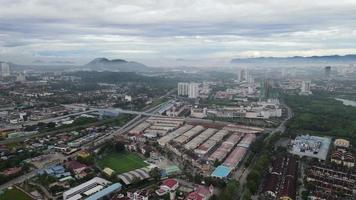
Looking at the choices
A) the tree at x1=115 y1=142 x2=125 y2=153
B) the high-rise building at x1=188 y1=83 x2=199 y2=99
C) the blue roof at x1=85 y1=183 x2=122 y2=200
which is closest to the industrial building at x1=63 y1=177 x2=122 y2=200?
the blue roof at x1=85 y1=183 x2=122 y2=200

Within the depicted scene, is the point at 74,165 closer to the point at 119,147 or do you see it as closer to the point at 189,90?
the point at 119,147

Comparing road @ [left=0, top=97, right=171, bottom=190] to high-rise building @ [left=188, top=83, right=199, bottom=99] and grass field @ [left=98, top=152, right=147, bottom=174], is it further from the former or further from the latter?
high-rise building @ [left=188, top=83, right=199, bottom=99]

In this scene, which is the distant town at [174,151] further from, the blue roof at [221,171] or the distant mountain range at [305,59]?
the distant mountain range at [305,59]

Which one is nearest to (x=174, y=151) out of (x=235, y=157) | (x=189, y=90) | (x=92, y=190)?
(x=235, y=157)

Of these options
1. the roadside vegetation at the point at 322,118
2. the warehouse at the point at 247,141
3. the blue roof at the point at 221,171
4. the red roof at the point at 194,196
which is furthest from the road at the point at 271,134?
the red roof at the point at 194,196

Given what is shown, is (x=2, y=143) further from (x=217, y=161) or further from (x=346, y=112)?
(x=346, y=112)
